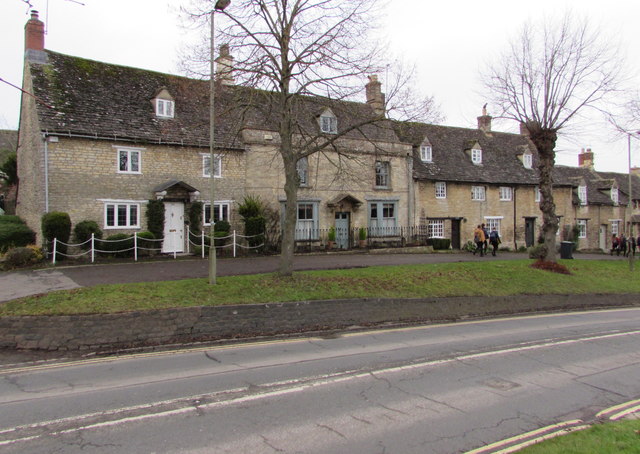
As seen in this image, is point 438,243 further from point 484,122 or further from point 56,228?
point 56,228

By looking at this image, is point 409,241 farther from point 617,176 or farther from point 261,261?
point 617,176

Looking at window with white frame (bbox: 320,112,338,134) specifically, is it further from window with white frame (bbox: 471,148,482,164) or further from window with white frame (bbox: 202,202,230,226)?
window with white frame (bbox: 471,148,482,164)

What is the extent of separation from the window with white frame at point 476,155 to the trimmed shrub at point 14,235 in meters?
32.3

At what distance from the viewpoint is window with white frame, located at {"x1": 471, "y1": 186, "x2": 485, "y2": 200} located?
1410 inches

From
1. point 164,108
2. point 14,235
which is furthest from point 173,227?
point 14,235

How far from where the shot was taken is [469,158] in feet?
123

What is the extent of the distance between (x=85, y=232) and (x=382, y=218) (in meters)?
19.0

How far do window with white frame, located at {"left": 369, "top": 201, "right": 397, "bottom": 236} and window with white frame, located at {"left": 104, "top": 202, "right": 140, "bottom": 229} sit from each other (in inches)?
606

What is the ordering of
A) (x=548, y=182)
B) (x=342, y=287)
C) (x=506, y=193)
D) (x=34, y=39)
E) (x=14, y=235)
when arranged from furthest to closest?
(x=506, y=193) < (x=34, y=39) < (x=548, y=182) < (x=14, y=235) < (x=342, y=287)

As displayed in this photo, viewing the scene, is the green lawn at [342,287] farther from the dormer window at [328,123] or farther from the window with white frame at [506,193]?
the window with white frame at [506,193]

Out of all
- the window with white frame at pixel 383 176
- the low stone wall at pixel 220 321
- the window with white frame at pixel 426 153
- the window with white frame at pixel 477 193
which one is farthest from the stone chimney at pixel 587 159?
the low stone wall at pixel 220 321

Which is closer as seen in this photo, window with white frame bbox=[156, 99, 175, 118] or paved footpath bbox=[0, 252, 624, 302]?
paved footpath bbox=[0, 252, 624, 302]

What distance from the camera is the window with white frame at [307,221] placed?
27797 millimetres

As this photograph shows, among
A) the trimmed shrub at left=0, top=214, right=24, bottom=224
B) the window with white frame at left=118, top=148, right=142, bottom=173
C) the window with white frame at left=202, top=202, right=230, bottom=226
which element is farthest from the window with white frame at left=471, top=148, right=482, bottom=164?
the trimmed shrub at left=0, top=214, right=24, bottom=224
